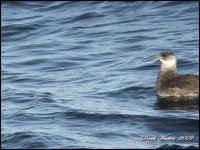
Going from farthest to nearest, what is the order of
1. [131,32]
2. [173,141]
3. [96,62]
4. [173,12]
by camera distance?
[173,12]
[131,32]
[96,62]
[173,141]

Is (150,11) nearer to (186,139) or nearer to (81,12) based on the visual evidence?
(81,12)

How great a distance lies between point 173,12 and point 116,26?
2.01m

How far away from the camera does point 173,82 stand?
19484mm

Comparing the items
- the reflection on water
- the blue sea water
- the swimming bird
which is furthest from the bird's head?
the reflection on water

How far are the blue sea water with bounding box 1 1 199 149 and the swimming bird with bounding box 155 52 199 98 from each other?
33 centimetres

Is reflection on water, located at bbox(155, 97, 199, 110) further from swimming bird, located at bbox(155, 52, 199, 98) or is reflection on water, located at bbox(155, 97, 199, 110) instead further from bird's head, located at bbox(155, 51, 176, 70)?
bird's head, located at bbox(155, 51, 176, 70)

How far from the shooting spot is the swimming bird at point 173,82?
1891cm

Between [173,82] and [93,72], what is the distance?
3.09 meters

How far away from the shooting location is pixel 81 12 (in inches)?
1222

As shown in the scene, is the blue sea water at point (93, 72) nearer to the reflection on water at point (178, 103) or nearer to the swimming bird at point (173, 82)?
the reflection on water at point (178, 103)

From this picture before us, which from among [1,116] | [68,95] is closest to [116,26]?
[68,95]

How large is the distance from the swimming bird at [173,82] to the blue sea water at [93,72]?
327 millimetres

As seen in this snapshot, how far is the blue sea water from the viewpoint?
1569 centimetres

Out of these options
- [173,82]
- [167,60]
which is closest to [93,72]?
[167,60]
